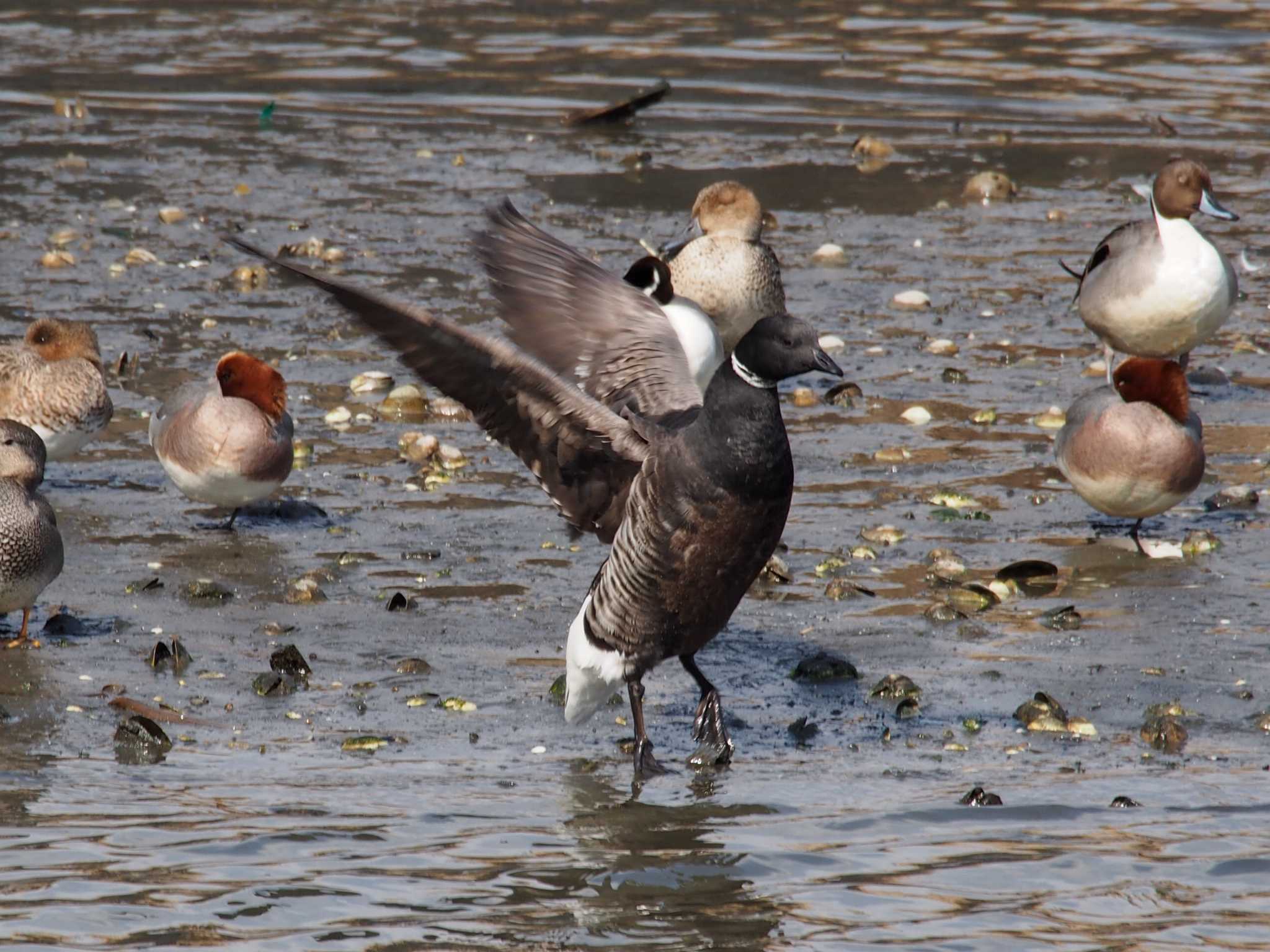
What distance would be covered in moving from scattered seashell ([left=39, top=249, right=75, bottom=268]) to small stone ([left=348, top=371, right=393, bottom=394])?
10.2ft

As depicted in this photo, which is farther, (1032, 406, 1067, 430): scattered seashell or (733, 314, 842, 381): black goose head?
(1032, 406, 1067, 430): scattered seashell

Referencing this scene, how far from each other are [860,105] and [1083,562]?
33.0 ft

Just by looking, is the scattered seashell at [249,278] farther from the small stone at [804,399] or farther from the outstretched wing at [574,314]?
the outstretched wing at [574,314]

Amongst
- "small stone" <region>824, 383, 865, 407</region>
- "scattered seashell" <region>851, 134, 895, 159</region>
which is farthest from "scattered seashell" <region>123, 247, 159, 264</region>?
"scattered seashell" <region>851, 134, 895, 159</region>

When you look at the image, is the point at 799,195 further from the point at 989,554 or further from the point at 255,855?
the point at 255,855

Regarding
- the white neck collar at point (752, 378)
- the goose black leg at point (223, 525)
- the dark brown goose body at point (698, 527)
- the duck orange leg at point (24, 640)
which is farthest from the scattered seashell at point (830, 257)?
the duck orange leg at point (24, 640)

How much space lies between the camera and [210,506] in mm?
8578

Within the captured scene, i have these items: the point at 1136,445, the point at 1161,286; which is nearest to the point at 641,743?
the point at 1136,445

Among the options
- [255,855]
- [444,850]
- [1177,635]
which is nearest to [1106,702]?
[1177,635]

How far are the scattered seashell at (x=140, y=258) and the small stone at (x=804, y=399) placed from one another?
193 inches

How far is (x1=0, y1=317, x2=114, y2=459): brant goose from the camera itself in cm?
844

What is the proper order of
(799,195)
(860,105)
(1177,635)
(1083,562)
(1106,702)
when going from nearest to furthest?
1. (1106,702)
2. (1177,635)
3. (1083,562)
4. (799,195)
5. (860,105)

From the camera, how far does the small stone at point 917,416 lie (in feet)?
31.6

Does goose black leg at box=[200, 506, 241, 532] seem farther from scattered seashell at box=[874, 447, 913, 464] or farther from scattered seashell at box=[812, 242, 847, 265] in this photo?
scattered seashell at box=[812, 242, 847, 265]
